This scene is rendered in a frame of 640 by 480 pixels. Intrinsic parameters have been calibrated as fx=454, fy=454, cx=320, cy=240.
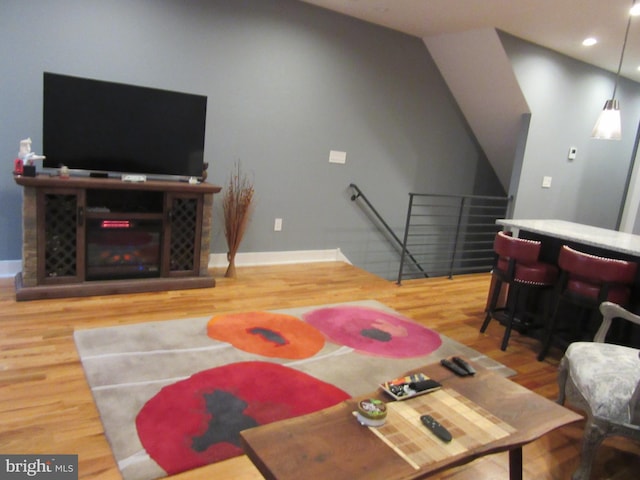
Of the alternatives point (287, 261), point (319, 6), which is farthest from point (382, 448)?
point (319, 6)

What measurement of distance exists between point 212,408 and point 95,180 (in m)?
2.10

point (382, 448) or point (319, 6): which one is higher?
Result: point (319, 6)

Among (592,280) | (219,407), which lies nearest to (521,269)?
(592,280)

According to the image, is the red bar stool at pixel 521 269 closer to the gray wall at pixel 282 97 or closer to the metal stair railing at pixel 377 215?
the metal stair railing at pixel 377 215

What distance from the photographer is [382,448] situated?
138 cm

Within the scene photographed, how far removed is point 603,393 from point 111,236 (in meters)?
3.38

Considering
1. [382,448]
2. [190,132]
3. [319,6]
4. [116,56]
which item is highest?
[319,6]

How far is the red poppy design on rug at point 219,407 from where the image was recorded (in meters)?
1.90

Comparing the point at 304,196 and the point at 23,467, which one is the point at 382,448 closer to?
the point at 23,467

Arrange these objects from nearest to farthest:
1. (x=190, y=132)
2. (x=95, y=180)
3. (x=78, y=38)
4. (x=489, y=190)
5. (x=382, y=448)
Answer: (x=382, y=448) → (x=95, y=180) → (x=78, y=38) → (x=190, y=132) → (x=489, y=190)

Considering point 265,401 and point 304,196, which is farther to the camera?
point 304,196

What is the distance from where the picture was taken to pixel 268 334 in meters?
3.08

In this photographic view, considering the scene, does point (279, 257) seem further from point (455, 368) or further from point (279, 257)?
point (455, 368)

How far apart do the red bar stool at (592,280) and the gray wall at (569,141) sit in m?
2.66
